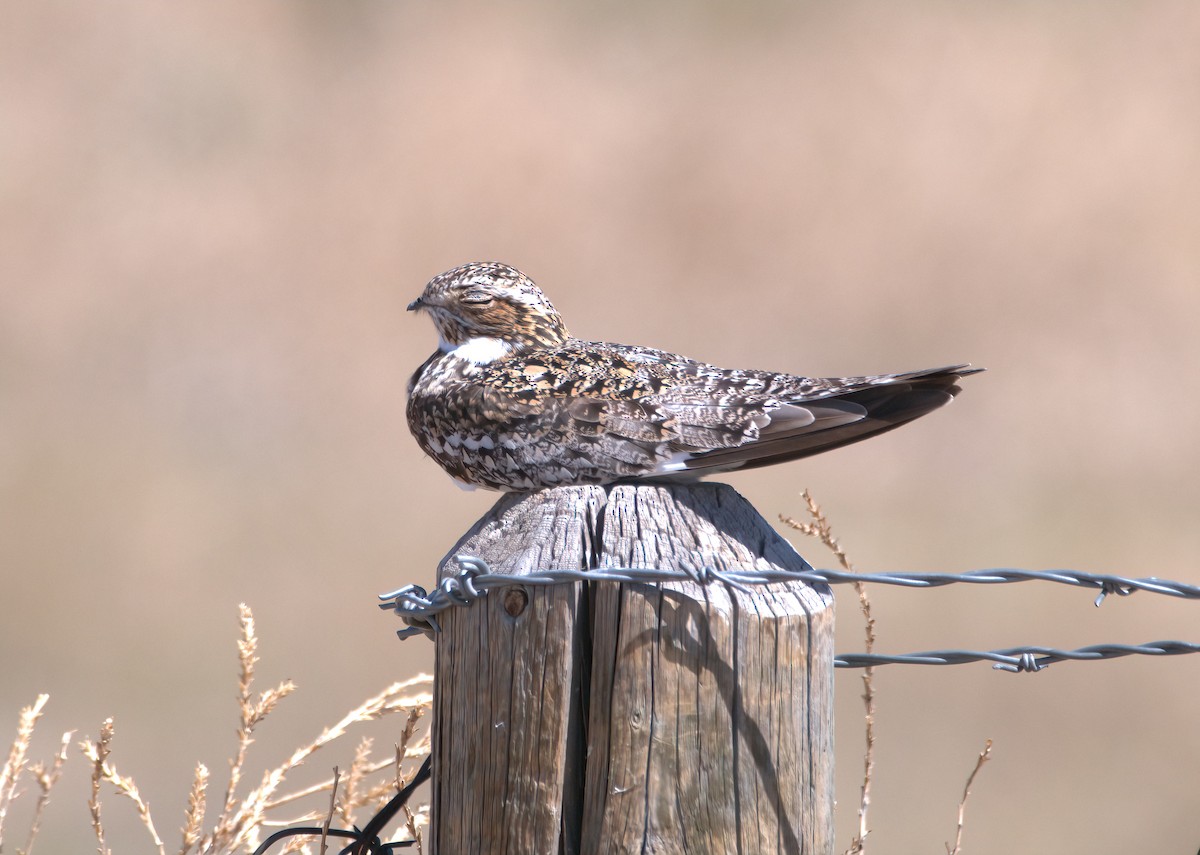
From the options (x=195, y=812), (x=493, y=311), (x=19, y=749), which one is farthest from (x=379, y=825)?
(x=493, y=311)

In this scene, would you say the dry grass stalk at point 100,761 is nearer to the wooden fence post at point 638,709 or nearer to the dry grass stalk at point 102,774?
the dry grass stalk at point 102,774

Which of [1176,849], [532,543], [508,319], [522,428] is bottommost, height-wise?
[1176,849]

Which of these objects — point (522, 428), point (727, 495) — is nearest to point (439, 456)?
point (522, 428)

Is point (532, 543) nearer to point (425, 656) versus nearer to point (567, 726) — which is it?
point (567, 726)

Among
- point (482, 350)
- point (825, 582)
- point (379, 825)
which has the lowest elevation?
point (379, 825)

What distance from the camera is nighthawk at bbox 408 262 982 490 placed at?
9.85 ft

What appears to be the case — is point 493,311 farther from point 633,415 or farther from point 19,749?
point 19,749

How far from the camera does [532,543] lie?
2.38 meters

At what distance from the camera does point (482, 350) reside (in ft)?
13.0

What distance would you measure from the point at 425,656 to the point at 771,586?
30.7 feet

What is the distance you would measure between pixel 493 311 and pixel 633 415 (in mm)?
1070

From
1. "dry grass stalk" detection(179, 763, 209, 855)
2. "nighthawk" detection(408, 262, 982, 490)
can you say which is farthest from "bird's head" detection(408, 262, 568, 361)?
"dry grass stalk" detection(179, 763, 209, 855)

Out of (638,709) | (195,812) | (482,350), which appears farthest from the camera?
(482,350)

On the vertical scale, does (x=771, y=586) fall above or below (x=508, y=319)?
below
